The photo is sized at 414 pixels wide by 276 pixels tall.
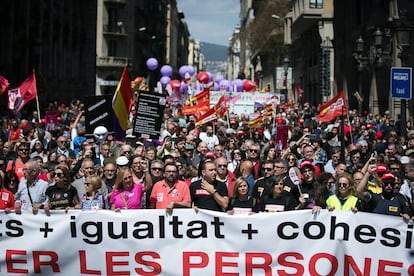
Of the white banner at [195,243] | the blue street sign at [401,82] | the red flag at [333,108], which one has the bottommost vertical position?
the white banner at [195,243]

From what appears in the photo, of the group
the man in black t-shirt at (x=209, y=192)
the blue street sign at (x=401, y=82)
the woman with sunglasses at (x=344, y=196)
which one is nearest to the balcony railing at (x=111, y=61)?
the blue street sign at (x=401, y=82)

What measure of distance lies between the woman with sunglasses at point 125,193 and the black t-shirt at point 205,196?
0.61 m

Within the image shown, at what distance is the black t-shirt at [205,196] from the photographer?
323 inches

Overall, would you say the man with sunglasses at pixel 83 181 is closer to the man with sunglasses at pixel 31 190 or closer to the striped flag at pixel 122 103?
the man with sunglasses at pixel 31 190

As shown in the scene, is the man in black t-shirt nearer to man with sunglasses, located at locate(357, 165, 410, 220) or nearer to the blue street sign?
man with sunglasses, located at locate(357, 165, 410, 220)

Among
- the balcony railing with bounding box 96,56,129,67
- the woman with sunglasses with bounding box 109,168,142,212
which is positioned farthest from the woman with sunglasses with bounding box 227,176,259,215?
the balcony railing with bounding box 96,56,129,67

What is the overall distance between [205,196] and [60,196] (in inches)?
62.1

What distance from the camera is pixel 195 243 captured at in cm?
764

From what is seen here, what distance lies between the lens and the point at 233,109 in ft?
109

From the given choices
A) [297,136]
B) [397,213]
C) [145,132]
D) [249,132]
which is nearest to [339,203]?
[397,213]

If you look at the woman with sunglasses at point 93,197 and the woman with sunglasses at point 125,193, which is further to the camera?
the woman with sunglasses at point 125,193

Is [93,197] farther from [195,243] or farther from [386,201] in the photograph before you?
[386,201]

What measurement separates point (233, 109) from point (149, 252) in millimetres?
25838

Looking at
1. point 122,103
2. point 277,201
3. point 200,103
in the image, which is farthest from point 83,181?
point 200,103
